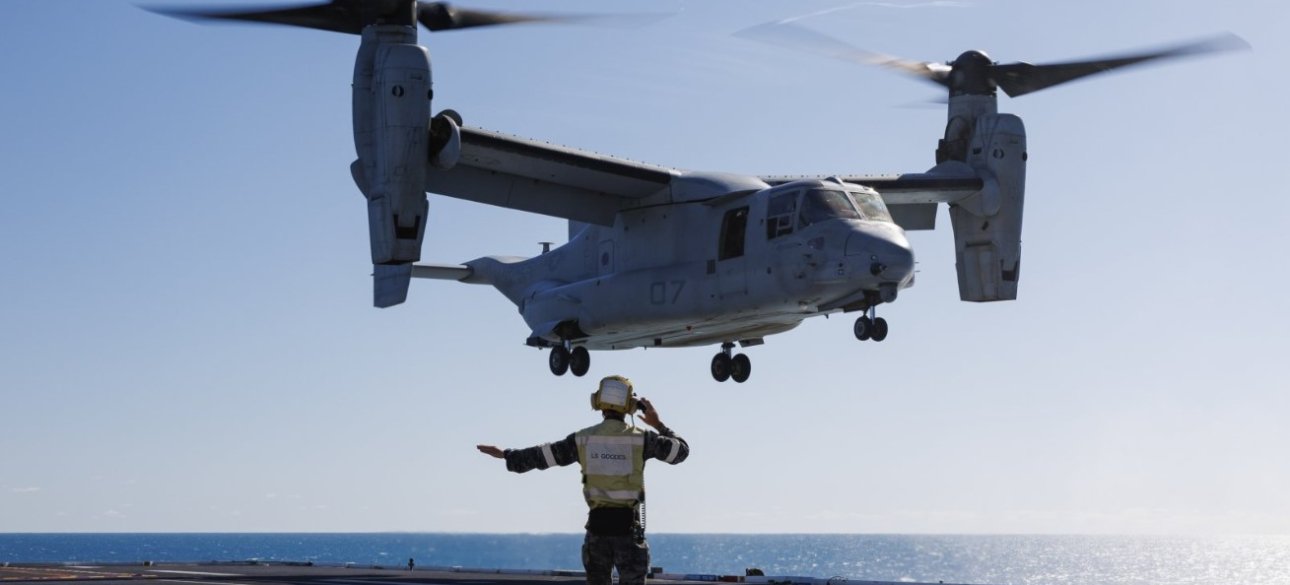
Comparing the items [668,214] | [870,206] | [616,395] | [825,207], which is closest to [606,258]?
[668,214]

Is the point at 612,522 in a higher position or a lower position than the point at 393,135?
lower

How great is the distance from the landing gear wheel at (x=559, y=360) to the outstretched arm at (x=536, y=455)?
22285 mm

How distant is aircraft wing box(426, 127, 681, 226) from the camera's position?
97.7ft

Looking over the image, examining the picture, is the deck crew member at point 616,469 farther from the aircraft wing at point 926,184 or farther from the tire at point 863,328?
the aircraft wing at point 926,184

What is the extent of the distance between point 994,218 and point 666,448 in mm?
23761

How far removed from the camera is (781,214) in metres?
28.2

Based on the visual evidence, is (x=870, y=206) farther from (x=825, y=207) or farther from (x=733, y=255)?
(x=733, y=255)

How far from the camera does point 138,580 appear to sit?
1942cm

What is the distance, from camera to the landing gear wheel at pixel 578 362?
33094 millimetres

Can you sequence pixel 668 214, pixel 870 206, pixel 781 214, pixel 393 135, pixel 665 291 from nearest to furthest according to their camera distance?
pixel 393 135
pixel 870 206
pixel 781 214
pixel 665 291
pixel 668 214

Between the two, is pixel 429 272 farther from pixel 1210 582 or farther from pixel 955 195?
pixel 1210 582

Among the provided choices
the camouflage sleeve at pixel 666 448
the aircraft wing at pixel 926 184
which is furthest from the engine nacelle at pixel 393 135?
the camouflage sleeve at pixel 666 448

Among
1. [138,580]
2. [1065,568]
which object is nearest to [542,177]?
[138,580]

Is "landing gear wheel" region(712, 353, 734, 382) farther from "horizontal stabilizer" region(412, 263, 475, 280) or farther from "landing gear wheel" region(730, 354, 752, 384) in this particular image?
"horizontal stabilizer" region(412, 263, 475, 280)
